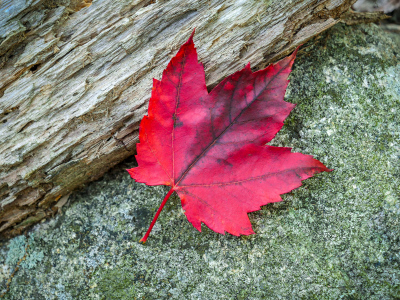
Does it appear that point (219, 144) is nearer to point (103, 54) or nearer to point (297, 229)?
point (297, 229)

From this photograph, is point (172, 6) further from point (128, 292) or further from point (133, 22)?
point (128, 292)

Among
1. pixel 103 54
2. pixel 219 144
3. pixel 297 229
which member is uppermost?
pixel 103 54

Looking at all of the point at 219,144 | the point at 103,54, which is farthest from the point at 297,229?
the point at 103,54

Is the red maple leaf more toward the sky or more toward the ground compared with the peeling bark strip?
more toward the ground

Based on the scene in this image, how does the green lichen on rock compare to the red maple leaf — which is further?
the green lichen on rock

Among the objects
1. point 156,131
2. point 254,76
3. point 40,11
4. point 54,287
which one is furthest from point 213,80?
point 54,287
